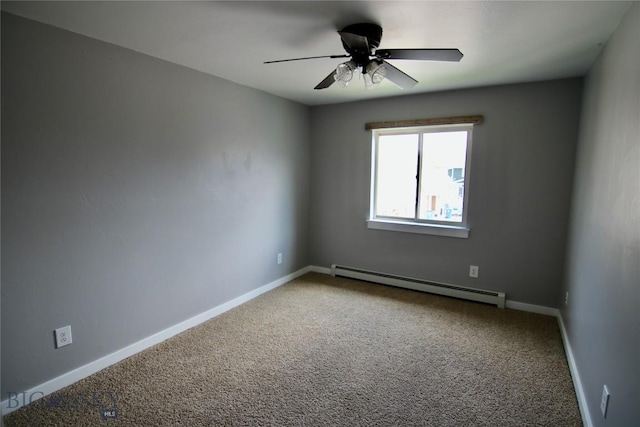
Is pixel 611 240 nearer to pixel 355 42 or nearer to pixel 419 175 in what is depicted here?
pixel 355 42

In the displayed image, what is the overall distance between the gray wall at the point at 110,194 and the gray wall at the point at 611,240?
2.81 metres

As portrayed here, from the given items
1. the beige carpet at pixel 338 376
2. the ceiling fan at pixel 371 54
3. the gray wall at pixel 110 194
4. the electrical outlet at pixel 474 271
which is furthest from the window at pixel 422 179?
the ceiling fan at pixel 371 54

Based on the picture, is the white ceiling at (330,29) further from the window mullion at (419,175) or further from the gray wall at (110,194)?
the window mullion at (419,175)

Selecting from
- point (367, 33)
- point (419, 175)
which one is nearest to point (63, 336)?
point (367, 33)

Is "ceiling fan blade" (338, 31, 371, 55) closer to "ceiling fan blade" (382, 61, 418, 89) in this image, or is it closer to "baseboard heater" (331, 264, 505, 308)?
"ceiling fan blade" (382, 61, 418, 89)

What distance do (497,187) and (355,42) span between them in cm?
222

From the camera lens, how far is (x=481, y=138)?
10.7 ft

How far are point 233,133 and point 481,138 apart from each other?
98.0 inches

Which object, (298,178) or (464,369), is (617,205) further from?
(298,178)

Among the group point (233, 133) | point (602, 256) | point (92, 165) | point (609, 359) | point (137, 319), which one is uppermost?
point (233, 133)

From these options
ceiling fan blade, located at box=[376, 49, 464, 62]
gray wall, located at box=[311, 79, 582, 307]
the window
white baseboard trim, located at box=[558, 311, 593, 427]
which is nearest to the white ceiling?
ceiling fan blade, located at box=[376, 49, 464, 62]

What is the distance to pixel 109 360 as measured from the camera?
227 cm

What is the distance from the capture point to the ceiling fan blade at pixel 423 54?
5.85ft

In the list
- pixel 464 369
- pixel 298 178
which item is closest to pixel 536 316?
pixel 464 369
